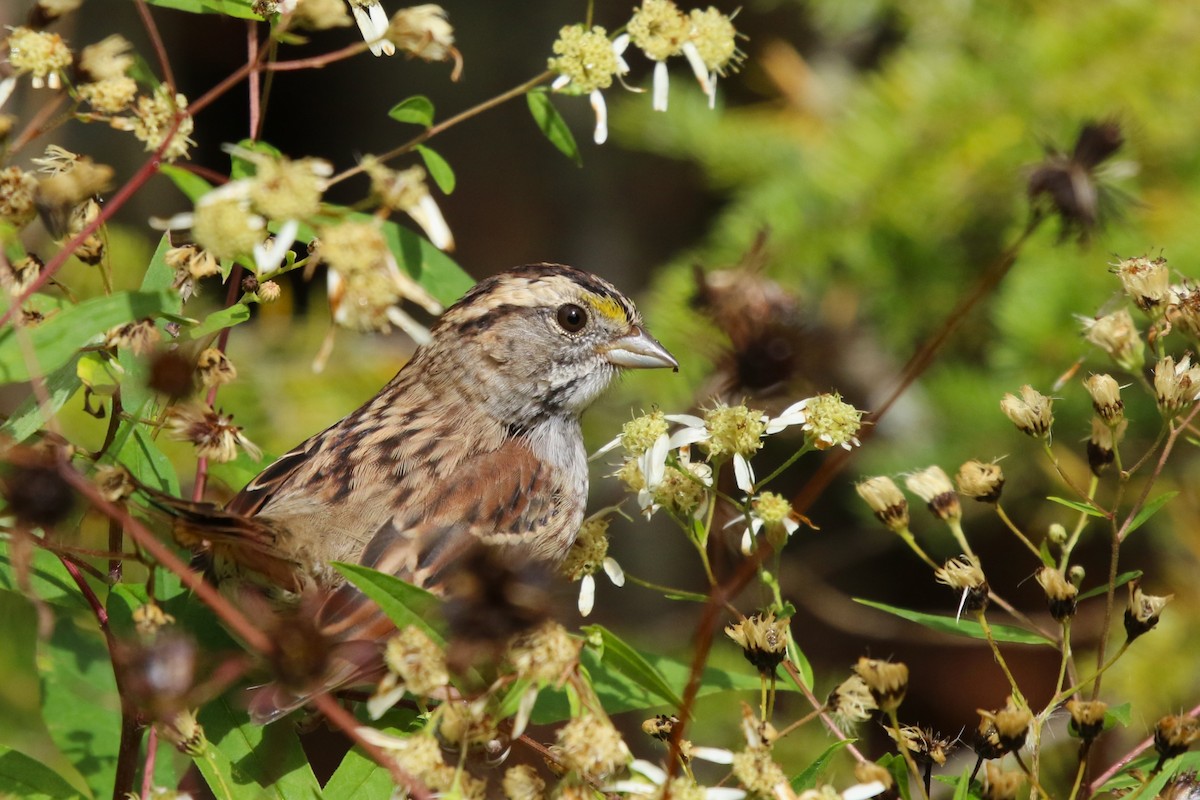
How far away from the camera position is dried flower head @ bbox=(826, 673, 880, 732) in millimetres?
1106

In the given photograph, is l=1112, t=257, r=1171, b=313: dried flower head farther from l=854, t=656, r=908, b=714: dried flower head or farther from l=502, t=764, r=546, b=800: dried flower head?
l=502, t=764, r=546, b=800: dried flower head

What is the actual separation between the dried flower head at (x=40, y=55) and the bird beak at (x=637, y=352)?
1.21m

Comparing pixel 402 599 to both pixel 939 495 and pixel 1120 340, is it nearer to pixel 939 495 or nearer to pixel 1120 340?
pixel 939 495

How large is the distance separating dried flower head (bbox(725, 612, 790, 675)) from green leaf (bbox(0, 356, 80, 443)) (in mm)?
581

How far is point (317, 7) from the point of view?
1079mm

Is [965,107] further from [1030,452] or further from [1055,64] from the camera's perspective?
[1030,452]

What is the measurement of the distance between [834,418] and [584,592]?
0.33m

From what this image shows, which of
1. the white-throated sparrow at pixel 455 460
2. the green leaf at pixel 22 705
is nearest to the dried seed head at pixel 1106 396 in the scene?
the white-throated sparrow at pixel 455 460

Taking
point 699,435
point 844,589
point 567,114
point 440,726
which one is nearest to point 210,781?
point 440,726

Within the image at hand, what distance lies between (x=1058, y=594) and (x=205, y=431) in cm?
76

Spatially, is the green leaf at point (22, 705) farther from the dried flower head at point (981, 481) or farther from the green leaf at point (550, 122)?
the dried flower head at point (981, 481)

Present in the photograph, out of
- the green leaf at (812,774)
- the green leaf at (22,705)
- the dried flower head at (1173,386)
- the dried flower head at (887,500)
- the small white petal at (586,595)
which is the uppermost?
the dried flower head at (1173,386)

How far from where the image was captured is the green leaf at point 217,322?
1.15 metres

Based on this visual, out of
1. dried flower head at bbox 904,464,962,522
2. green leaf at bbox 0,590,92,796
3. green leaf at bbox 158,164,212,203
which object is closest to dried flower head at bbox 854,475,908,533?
dried flower head at bbox 904,464,962,522
